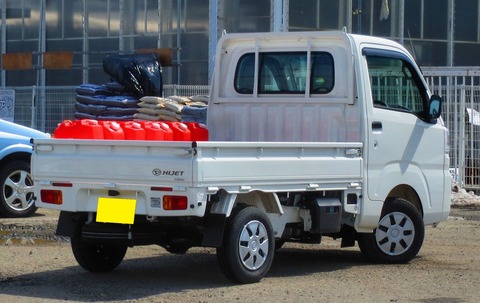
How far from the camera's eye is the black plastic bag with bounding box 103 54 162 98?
2084 cm

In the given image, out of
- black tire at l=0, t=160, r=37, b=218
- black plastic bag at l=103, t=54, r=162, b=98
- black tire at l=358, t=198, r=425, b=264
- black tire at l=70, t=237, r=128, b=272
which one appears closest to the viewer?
black tire at l=70, t=237, r=128, b=272

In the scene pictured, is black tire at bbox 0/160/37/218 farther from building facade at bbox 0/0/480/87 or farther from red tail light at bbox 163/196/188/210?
building facade at bbox 0/0/480/87

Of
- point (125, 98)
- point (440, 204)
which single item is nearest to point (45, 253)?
point (440, 204)

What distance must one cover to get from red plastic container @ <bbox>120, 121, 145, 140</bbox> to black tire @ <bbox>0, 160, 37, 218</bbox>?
4.74 m

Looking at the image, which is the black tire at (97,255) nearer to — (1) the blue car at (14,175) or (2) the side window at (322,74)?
(2) the side window at (322,74)

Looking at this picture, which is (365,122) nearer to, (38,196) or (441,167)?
(441,167)

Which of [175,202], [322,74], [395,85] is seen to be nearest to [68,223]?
[175,202]

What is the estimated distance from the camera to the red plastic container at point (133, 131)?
9.86m

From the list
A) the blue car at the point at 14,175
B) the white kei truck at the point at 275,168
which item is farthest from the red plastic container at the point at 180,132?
the blue car at the point at 14,175

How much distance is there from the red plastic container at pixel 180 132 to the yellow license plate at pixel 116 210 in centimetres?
161

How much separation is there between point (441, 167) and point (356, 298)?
10.3 feet

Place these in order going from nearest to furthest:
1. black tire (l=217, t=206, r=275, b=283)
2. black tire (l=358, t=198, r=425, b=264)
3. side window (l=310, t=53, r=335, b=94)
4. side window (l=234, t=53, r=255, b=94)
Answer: black tire (l=217, t=206, r=275, b=283) < side window (l=310, t=53, r=335, b=94) < black tire (l=358, t=198, r=425, b=264) < side window (l=234, t=53, r=255, b=94)

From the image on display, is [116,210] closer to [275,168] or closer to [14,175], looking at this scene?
[275,168]

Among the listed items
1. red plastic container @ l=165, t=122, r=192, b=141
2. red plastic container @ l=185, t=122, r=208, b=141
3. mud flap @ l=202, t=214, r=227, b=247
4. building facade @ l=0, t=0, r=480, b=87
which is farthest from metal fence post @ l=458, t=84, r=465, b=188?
mud flap @ l=202, t=214, r=227, b=247
